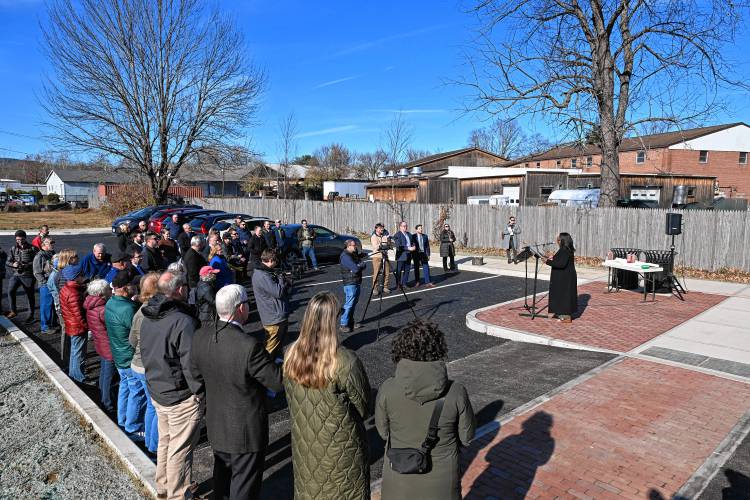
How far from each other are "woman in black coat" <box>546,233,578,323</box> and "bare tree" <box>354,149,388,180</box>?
55803 millimetres

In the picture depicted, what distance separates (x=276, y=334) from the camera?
20.8 feet

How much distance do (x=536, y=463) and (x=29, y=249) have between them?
32.5 feet

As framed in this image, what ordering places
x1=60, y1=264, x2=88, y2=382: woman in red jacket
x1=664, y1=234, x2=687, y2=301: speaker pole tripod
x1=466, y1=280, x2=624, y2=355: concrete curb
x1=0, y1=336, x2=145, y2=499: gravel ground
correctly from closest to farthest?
x1=0, y1=336, x2=145, y2=499: gravel ground, x1=60, y1=264, x2=88, y2=382: woman in red jacket, x1=466, y1=280, x2=624, y2=355: concrete curb, x1=664, y1=234, x2=687, y2=301: speaker pole tripod

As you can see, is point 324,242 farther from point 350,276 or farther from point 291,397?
point 291,397

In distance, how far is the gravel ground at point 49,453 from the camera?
4320 mm

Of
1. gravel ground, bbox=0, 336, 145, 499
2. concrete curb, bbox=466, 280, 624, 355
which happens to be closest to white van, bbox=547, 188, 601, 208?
concrete curb, bbox=466, 280, 624, 355

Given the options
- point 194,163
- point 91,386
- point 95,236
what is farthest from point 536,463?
point 194,163

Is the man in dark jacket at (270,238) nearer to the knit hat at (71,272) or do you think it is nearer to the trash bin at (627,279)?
the knit hat at (71,272)

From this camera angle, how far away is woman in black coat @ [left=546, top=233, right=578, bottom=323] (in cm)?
920

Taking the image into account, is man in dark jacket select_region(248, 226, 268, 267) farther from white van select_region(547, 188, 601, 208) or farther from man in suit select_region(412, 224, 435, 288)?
white van select_region(547, 188, 601, 208)

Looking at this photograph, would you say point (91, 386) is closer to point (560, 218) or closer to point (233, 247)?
point (233, 247)

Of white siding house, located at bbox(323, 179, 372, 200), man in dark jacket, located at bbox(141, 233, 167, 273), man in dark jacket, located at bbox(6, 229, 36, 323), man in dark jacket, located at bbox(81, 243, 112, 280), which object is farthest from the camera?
white siding house, located at bbox(323, 179, 372, 200)

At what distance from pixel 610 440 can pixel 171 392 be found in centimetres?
418

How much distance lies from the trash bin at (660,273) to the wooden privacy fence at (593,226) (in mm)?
4670
